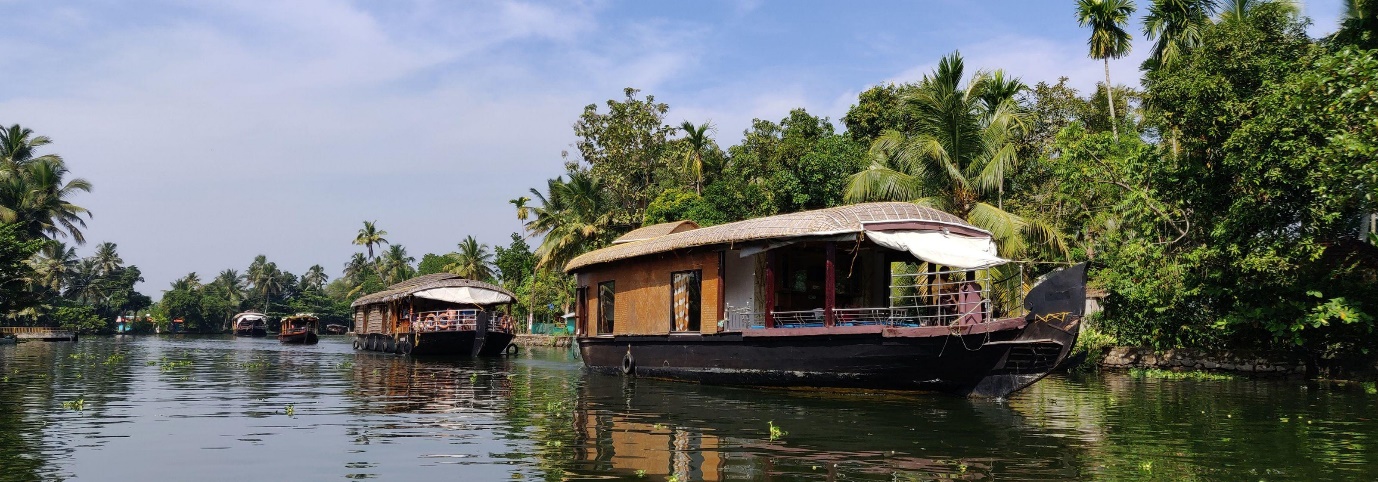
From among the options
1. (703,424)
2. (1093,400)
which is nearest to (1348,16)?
(1093,400)

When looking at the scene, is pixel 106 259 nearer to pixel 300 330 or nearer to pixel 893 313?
pixel 300 330

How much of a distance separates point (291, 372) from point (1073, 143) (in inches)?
658

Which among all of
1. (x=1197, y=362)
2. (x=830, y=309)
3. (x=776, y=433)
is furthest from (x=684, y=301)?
(x=1197, y=362)

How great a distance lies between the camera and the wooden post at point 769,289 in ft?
49.2

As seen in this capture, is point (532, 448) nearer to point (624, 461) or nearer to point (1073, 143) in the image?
point (624, 461)

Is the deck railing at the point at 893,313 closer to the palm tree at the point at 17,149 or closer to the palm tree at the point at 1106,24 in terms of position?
the palm tree at the point at 1106,24

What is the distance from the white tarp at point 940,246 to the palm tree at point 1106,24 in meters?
15.5

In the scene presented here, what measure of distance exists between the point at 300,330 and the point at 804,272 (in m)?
43.7

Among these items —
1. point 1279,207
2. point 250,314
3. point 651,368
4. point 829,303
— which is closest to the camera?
point 829,303

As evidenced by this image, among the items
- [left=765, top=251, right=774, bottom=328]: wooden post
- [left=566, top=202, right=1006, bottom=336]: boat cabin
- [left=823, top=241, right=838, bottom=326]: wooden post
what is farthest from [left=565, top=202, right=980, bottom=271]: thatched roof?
[left=765, top=251, right=774, bottom=328]: wooden post

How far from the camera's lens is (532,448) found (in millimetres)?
8617

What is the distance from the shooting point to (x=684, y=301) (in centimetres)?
1725

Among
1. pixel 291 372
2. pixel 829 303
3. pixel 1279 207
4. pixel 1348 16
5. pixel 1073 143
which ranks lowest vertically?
pixel 291 372

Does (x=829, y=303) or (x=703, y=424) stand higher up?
(x=829, y=303)
